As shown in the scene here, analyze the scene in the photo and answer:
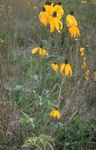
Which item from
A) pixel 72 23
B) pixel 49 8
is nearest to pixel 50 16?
pixel 49 8

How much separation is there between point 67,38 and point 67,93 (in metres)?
0.88

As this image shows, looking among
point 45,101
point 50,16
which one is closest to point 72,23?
point 50,16

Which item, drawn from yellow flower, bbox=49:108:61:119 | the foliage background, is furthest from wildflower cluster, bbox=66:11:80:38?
yellow flower, bbox=49:108:61:119

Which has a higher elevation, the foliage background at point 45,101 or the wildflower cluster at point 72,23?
the wildflower cluster at point 72,23

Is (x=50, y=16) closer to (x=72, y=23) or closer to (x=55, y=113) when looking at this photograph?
(x=72, y=23)

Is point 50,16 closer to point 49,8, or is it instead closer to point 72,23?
point 49,8

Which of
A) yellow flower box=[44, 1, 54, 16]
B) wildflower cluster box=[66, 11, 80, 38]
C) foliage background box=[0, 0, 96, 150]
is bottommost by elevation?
foliage background box=[0, 0, 96, 150]

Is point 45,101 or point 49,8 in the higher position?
point 49,8

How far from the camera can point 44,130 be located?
2.49 m

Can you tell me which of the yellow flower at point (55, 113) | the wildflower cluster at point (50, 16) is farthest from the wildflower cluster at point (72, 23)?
the yellow flower at point (55, 113)

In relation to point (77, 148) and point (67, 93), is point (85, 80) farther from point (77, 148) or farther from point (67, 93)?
point (77, 148)

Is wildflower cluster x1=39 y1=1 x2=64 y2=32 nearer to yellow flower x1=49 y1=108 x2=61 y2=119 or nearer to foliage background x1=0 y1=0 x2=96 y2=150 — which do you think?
foliage background x1=0 y1=0 x2=96 y2=150

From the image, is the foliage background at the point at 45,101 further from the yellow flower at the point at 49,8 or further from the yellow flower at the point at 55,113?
the yellow flower at the point at 49,8

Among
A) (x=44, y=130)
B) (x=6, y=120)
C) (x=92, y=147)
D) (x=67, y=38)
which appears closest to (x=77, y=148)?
(x=92, y=147)
